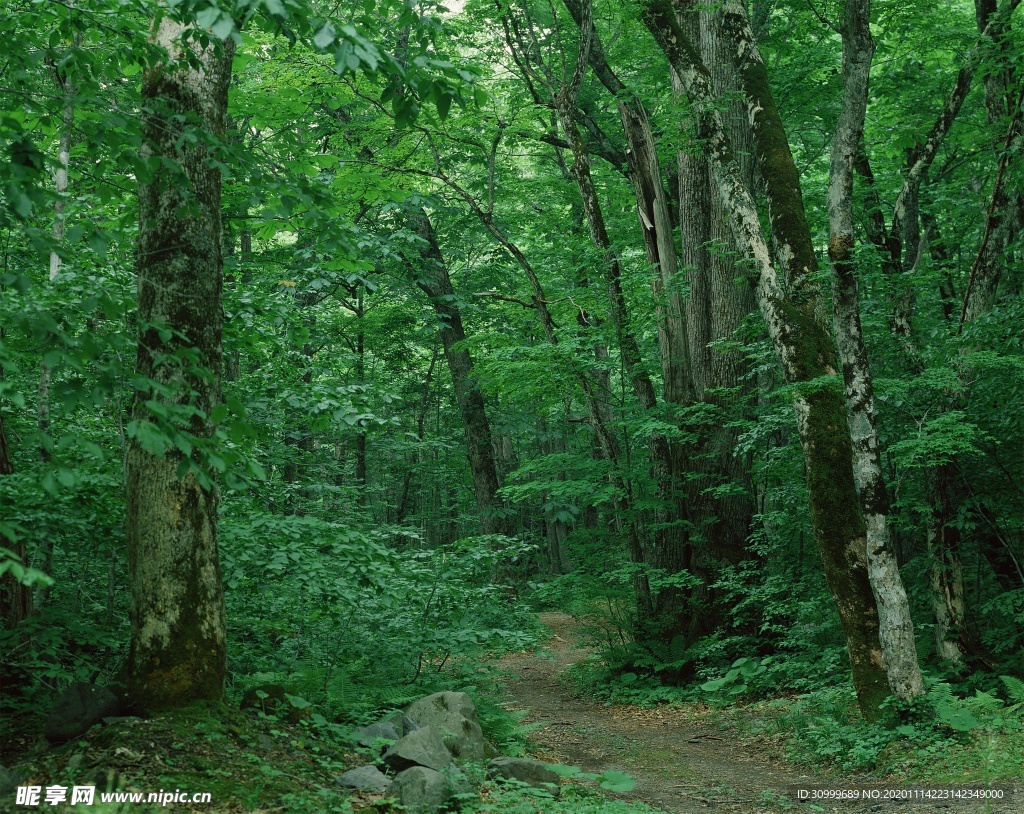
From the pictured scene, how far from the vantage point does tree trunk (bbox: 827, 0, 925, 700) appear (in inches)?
253

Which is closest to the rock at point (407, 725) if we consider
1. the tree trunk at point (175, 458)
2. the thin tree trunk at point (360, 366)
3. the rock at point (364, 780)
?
the rock at point (364, 780)

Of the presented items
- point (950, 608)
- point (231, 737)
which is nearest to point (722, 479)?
point (950, 608)

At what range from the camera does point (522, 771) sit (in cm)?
547

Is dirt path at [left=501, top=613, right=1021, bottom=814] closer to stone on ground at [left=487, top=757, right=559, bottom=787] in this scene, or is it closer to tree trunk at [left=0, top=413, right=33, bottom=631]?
stone on ground at [left=487, top=757, right=559, bottom=787]

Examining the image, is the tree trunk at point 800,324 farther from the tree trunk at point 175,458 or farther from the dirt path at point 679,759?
the tree trunk at point 175,458

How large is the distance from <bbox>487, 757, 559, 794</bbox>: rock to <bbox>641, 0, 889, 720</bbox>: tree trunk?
117 inches

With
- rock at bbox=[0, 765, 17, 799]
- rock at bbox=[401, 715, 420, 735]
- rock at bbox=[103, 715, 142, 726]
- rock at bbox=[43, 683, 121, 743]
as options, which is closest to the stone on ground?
rock at bbox=[401, 715, 420, 735]

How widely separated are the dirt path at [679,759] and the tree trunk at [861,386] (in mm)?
1126

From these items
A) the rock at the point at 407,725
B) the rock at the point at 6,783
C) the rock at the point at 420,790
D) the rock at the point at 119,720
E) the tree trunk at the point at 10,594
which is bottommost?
the rock at the point at 420,790

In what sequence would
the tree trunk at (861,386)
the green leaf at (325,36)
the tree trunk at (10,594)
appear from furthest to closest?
the tree trunk at (861,386) < the tree trunk at (10,594) < the green leaf at (325,36)

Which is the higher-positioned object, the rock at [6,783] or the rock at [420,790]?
the rock at [6,783]

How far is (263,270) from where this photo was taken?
11172 mm

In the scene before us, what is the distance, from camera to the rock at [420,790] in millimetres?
4410

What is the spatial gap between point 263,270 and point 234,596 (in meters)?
6.21
